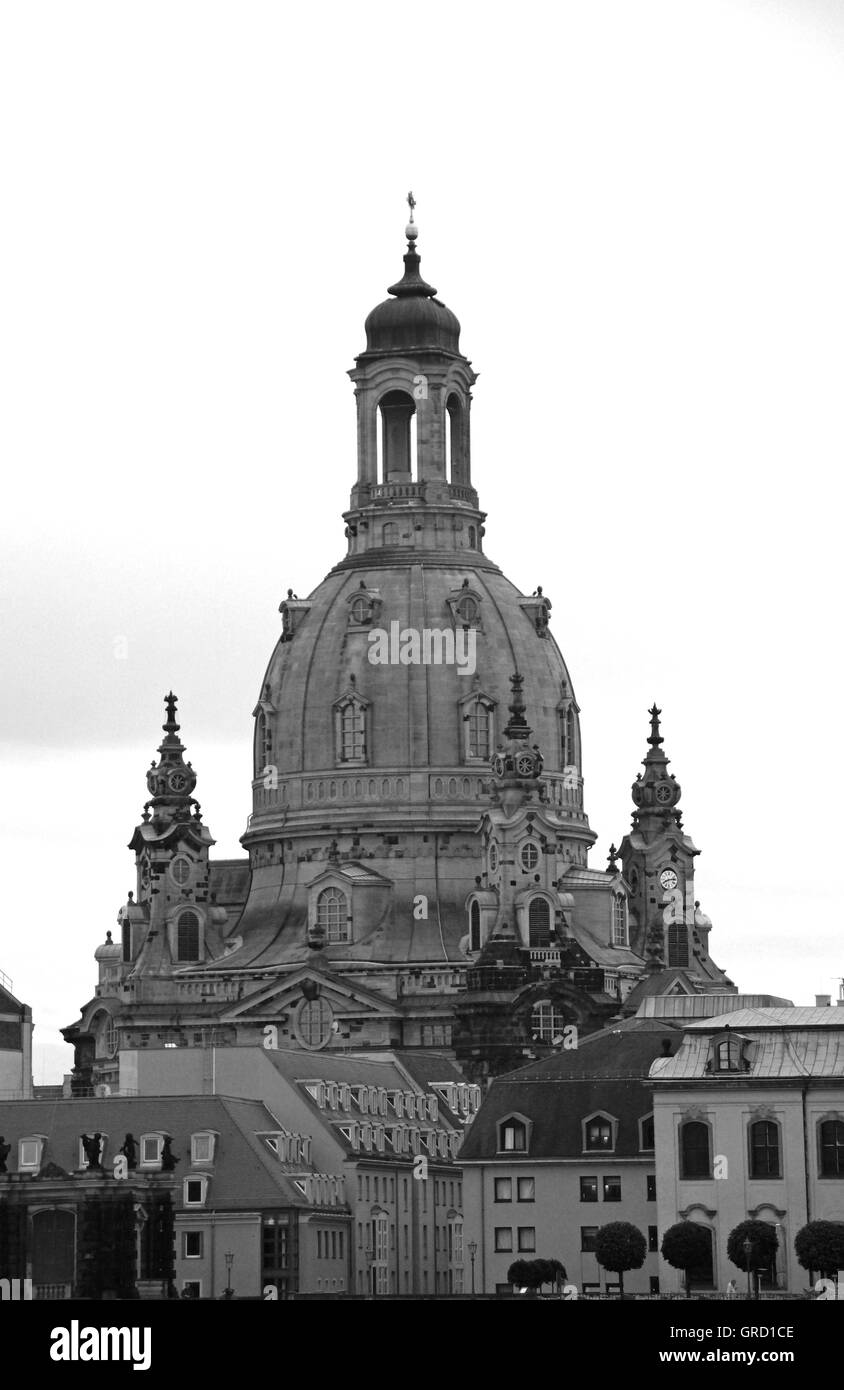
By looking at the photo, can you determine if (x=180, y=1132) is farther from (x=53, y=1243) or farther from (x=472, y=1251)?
(x=472, y=1251)

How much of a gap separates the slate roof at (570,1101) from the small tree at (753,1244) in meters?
14.1

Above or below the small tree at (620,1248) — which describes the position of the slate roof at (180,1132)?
above

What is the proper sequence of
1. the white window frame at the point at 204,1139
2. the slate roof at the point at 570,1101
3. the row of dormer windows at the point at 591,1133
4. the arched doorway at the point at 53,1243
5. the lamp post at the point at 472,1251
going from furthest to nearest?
the white window frame at the point at 204,1139, the slate roof at the point at 570,1101, the row of dormer windows at the point at 591,1133, the lamp post at the point at 472,1251, the arched doorway at the point at 53,1243

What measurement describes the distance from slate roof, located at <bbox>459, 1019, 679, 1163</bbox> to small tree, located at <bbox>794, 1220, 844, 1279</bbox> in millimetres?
17060

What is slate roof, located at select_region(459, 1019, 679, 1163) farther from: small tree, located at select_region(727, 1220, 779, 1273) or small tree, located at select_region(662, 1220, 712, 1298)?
small tree, located at select_region(727, 1220, 779, 1273)

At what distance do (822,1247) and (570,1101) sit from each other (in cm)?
2231

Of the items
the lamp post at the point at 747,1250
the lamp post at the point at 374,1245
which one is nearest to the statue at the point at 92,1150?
the lamp post at the point at 374,1245

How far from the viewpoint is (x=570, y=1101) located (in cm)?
14338

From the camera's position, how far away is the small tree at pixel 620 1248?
13050 centimetres

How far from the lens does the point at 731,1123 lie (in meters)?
130

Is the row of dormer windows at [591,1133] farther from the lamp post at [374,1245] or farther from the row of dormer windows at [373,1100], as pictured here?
the row of dormer windows at [373,1100]

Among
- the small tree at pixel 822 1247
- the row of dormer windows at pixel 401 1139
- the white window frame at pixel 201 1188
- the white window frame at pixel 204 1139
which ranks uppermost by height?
the row of dormer windows at pixel 401 1139
